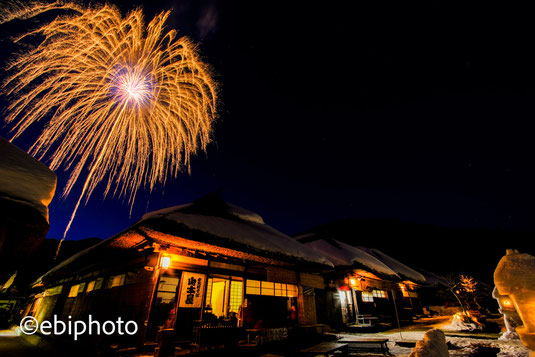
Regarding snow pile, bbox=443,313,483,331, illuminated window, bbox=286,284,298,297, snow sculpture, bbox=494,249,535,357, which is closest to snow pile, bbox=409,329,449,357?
snow sculpture, bbox=494,249,535,357

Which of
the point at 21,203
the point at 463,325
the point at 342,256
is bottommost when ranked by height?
the point at 463,325

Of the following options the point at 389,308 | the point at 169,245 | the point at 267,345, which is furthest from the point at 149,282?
the point at 389,308

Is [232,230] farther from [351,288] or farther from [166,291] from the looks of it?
[351,288]

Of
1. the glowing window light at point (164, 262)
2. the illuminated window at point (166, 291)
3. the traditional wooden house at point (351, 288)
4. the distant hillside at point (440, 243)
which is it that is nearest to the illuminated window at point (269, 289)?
the traditional wooden house at point (351, 288)

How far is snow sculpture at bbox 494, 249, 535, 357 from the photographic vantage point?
2430 mm

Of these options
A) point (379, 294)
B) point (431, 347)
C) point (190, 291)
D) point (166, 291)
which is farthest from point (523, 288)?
point (379, 294)

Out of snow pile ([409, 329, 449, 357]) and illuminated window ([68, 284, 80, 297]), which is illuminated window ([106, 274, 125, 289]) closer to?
illuminated window ([68, 284, 80, 297])

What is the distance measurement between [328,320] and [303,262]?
7078mm

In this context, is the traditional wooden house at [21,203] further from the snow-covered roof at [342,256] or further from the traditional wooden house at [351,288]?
the snow-covered roof at [342,256]

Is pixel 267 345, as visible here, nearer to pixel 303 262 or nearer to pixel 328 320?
pixel 303 262

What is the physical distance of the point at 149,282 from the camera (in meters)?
7.86

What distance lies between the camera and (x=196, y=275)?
33.8 ft

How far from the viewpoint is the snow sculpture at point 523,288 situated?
243 cm

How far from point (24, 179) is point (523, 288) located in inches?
236
